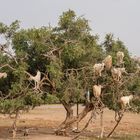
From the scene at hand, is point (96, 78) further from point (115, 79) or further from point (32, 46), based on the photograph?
point (32, 46)

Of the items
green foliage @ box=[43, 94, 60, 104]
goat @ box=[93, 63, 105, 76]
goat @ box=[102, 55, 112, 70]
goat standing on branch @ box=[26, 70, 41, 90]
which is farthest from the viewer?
green foliage @ box=[43, 94, 60, 104]

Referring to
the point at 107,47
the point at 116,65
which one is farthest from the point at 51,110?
the point at 116,65

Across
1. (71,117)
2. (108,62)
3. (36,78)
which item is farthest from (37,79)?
(108,62)

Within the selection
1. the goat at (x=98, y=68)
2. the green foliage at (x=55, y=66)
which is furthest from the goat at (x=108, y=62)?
the green foliage at (x=55, y=66)

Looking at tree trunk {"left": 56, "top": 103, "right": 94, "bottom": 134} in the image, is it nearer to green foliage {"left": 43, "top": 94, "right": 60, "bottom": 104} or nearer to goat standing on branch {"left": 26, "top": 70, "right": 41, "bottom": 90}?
green foliage {"left": 43, "top": 94, "right": 60, "bottom": 104}

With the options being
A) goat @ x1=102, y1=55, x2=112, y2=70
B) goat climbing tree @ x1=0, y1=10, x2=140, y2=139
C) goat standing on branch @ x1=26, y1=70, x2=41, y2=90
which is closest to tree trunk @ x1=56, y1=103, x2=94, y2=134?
goat climbing tree @ x1=0, y1=10, x2=140, y2=139

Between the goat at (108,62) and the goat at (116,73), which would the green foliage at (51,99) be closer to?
the goat at (116,73)

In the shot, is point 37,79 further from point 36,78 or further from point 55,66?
point 55,66

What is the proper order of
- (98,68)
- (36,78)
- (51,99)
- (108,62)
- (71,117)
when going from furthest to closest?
(71,117)
(51,99)
(36,78)
(98,68)
(108,62)

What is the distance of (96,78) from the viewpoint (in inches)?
784

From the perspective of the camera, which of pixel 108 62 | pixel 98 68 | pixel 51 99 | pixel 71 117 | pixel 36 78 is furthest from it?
pixel 71 117

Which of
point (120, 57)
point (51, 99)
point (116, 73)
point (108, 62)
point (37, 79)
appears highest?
point (120, 57)

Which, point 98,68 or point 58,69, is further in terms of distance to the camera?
point 58,69

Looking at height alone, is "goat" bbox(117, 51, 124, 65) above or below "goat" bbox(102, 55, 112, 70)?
above
